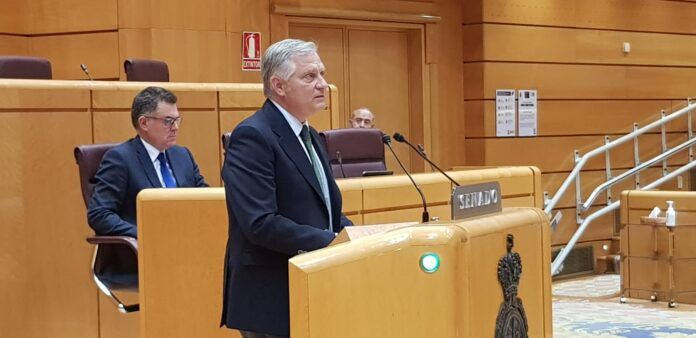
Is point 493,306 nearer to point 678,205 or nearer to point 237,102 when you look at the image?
point 237,102

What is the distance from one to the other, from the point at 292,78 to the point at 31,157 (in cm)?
284

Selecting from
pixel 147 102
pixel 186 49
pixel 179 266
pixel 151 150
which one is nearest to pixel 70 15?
pixel 186 49

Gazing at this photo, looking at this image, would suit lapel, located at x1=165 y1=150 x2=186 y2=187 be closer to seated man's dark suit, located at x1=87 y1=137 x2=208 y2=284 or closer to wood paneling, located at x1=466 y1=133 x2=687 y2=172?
seated man's dark suit, located at x1=87 y1=137 x2=208 y2=284

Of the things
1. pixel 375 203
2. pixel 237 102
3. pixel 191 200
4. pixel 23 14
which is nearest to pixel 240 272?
pixel 191 200

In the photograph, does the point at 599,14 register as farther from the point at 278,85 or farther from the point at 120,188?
the point at 278,85

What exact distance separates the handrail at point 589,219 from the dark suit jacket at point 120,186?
582 cm

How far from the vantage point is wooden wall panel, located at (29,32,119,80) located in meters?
8.36

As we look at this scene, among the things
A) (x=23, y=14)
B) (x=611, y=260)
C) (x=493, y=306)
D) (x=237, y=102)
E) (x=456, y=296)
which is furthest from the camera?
(x=611, y=260)

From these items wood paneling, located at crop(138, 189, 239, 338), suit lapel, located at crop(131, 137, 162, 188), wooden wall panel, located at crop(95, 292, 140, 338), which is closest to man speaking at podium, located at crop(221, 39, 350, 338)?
wood paneling, located at crop(138, 189, 239, 338)

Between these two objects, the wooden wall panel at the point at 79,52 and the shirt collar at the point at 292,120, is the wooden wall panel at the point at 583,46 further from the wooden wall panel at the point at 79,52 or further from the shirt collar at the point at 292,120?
the shirt collar at the point at 292,120

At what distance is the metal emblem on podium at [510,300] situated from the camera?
3184mm

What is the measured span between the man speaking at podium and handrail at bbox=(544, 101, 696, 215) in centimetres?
700

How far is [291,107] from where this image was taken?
9.82 feet

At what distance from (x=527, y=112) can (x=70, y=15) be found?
4508mm
